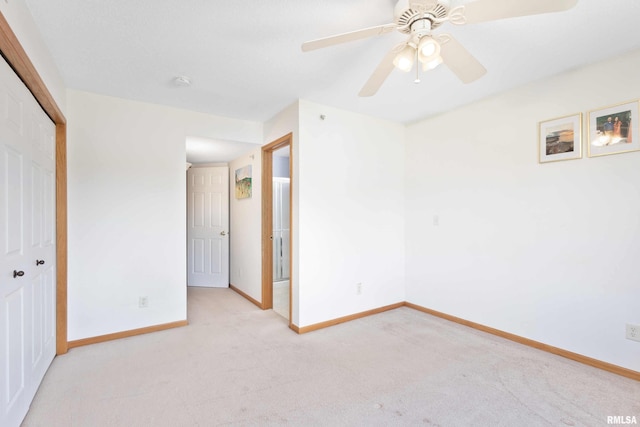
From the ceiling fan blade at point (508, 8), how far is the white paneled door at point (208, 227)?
13.5ft

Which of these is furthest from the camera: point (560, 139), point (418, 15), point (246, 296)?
point (246, 296)

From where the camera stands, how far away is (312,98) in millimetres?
2932

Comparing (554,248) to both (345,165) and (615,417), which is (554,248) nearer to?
(615,417)

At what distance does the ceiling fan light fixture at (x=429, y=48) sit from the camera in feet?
4.71

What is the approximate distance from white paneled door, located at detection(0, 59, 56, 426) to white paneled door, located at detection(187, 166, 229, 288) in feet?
8.17

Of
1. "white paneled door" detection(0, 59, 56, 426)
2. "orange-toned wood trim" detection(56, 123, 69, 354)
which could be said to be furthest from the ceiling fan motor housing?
"orange-toned wood trim" detection(56, 123, 69, 354)

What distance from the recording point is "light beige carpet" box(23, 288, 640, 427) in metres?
1.74

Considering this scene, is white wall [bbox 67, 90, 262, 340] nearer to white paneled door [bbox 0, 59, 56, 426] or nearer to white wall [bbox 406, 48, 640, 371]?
white paneled door [bbox 0, 59, 56, 426]

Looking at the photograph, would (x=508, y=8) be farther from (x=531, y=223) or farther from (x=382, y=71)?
(x=531, y=223)

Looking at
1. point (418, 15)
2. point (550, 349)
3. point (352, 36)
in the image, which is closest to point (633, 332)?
point (550, 349)

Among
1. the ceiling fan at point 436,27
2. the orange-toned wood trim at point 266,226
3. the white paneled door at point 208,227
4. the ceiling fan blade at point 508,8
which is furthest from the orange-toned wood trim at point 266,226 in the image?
the ceiling fan blade at point 508,8

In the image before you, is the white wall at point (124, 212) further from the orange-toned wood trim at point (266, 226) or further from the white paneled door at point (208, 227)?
the white paneled door at point (208, 227)

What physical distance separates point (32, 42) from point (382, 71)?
2.01 m

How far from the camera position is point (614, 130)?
2.21m
